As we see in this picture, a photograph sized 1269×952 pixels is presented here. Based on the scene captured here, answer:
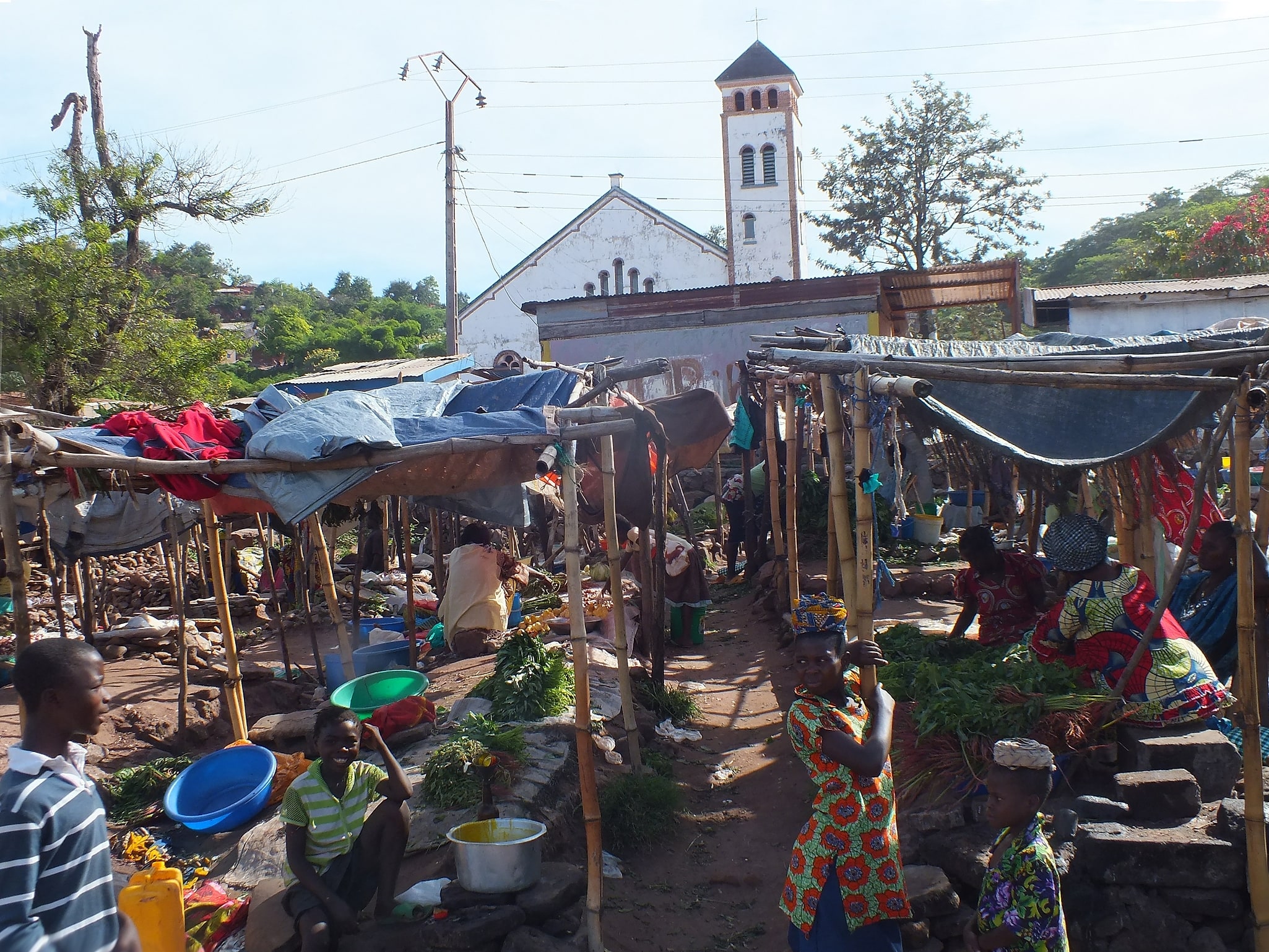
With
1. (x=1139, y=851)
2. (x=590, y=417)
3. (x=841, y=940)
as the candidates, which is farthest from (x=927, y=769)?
(x=590, y=417)

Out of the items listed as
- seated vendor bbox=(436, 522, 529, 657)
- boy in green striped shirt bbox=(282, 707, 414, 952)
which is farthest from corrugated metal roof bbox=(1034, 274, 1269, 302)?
boy in green striped shirt bbox=(282, 707, 414, 952)

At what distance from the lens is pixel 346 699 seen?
20.1ft

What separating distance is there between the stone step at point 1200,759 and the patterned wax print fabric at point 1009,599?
155 centimetres

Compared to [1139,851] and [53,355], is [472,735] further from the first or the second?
[53,355]

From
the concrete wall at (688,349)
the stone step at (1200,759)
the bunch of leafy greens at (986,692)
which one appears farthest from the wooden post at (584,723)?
the concrete wall at (688,349)

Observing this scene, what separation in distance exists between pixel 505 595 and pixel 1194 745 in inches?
237

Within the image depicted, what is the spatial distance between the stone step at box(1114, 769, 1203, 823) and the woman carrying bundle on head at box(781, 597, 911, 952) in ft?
5.29

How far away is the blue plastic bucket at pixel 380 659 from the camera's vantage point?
8422 mm

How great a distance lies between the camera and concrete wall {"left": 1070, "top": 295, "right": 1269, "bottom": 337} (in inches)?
671

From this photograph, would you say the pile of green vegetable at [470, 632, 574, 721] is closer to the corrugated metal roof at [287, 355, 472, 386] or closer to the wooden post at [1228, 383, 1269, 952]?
the wooden post at [1228, 383, 1269, 952]

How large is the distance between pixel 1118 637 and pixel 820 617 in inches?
94.8

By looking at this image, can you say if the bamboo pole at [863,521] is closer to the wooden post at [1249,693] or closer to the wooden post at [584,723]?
the wooden post at [584,723]

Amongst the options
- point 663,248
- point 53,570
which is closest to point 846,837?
point 53,570

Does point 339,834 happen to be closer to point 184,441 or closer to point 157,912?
point 157,912
